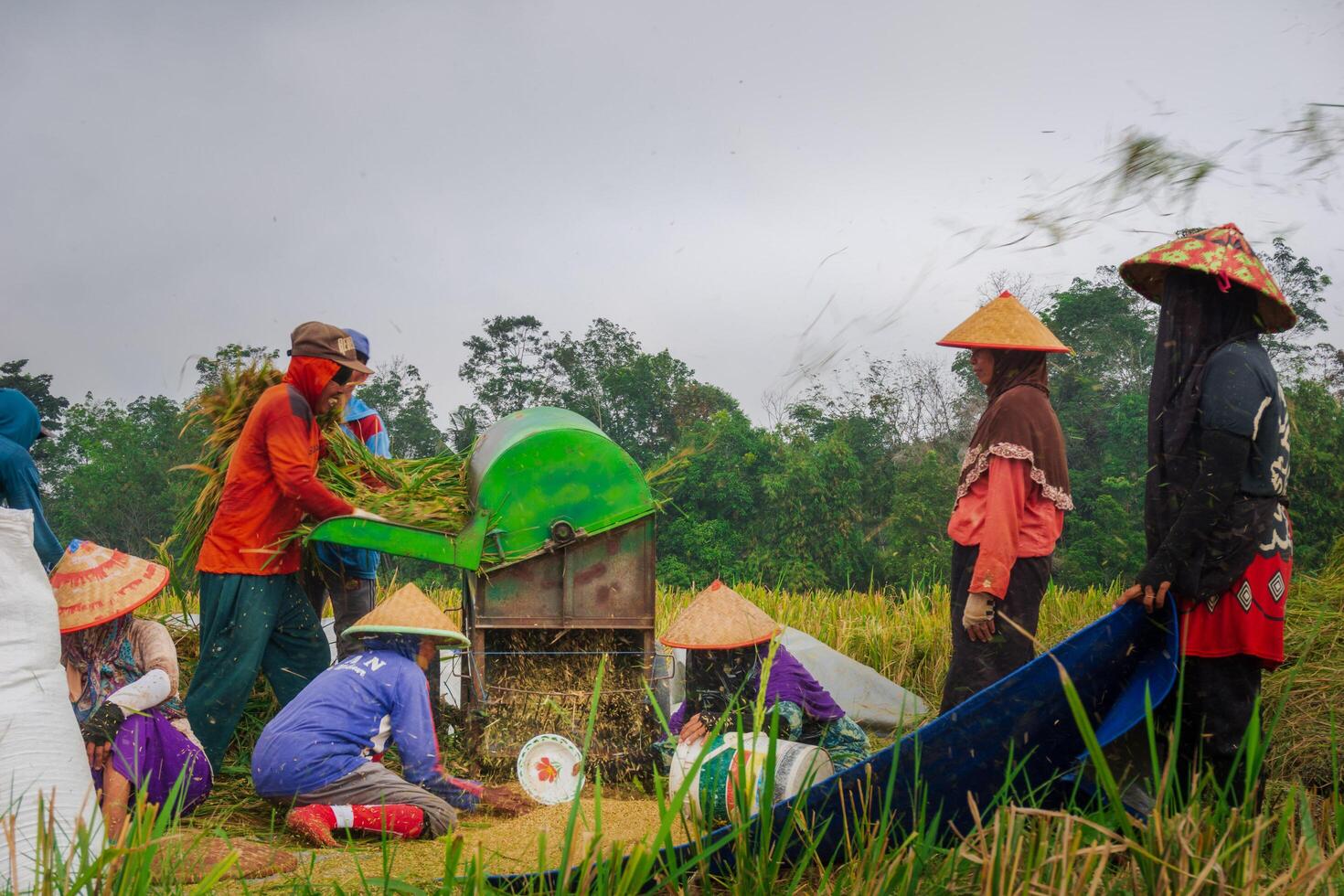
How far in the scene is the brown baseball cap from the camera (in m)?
4.85

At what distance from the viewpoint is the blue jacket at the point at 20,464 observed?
408 centimetres

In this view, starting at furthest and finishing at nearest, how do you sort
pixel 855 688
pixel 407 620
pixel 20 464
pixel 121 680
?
pixel 855 688 → pixel 407 620 → pixel 20 464 → pixel 121 680

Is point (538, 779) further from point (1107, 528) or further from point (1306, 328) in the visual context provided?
point (1107, 528)

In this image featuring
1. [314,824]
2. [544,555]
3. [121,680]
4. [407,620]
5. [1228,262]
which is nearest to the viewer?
[1228,262]

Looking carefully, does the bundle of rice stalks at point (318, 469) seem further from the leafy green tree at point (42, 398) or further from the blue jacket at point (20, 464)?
the leafy green tree at point (42, 398)

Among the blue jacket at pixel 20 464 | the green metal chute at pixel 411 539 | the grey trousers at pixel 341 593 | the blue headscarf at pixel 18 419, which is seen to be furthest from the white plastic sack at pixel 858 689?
the blue headscarf at pixel 18 419

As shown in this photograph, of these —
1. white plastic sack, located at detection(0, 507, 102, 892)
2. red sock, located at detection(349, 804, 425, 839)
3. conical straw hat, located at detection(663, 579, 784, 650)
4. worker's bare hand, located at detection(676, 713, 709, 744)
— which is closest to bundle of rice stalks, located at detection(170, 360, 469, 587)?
conical straw hat, located at detection(663, 579, 784, 650)

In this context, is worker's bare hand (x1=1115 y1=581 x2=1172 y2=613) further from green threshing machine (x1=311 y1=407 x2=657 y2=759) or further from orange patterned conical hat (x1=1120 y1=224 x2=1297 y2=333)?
green threshing machine (x1=311 y1=407 x2=657 y2=759)

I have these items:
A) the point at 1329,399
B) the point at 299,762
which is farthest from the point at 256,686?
the point at 1329,399

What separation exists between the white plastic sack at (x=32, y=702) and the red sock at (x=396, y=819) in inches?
35.4

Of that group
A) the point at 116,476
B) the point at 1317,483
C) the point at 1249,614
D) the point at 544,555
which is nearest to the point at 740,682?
the point at 544,555

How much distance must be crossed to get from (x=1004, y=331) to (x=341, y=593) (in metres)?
3.46

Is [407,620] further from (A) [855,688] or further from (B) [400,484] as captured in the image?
(A) [855,688]

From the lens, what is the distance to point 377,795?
4027 millimetres
